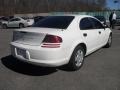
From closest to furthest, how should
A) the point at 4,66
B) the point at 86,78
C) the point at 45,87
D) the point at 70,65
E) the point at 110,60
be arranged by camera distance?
the point at 45,87, the point at 86,78, the point at 70,65, the point at 4,66, the point at 110,60

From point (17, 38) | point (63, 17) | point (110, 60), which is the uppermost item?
point (63, 17)

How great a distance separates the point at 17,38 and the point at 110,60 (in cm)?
315

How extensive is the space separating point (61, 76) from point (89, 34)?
1755 mm

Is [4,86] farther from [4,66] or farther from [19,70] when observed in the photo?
[4,66]

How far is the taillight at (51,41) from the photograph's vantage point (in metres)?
5.11

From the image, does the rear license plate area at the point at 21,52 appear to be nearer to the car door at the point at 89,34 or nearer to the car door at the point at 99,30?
the car door at the point at 89,34

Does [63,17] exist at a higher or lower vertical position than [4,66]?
higher

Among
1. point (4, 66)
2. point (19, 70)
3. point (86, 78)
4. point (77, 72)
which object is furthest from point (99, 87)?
point (4, 66)

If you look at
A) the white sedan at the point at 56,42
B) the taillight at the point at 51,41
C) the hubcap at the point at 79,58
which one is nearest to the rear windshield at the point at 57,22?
the white sedan at the point at 56,42

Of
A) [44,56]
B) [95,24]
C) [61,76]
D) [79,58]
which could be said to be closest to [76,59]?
[79,58]

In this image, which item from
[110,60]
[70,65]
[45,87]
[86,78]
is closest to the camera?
[45,87]

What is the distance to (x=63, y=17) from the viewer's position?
6406 millimetres

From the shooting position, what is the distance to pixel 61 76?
17.9 ft

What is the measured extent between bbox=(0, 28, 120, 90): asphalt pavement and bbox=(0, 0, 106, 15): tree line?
7321 centimetres
